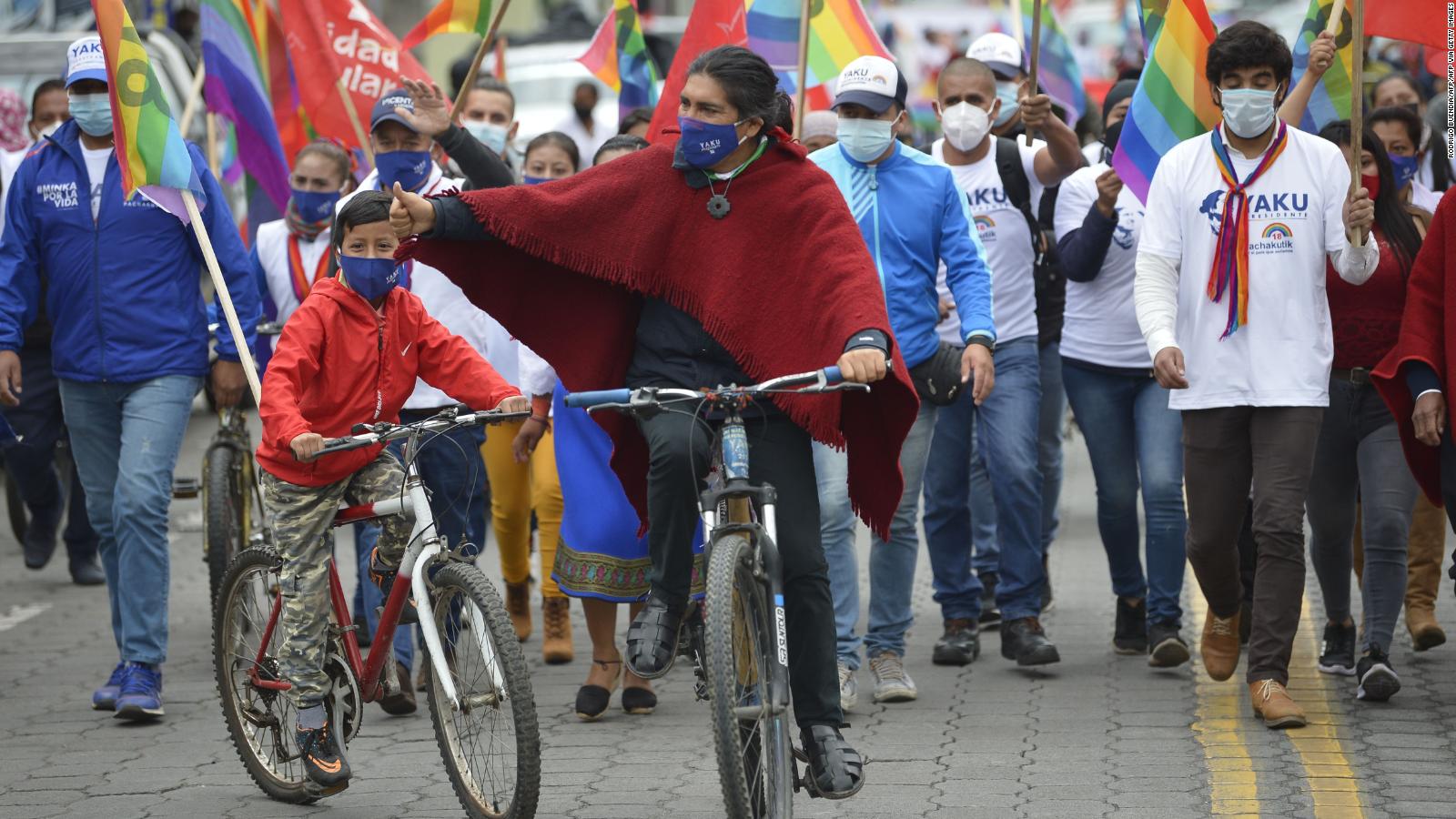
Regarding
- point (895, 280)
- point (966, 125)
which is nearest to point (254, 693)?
point (895, 280)

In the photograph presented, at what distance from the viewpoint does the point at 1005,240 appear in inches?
336

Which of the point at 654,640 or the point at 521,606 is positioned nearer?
the point at 654,640

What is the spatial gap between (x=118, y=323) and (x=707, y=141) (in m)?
2.92

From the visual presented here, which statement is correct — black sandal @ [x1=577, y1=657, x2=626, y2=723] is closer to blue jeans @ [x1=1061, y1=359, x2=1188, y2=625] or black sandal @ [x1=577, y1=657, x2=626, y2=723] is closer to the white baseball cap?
blue jeans @ [x1=1061, y1=359, x2=1188, y2=625]

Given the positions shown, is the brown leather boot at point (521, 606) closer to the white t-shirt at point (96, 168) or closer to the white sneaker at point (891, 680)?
the white sneaker at point (891, 680)

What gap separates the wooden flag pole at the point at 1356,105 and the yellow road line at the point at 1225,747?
162cm

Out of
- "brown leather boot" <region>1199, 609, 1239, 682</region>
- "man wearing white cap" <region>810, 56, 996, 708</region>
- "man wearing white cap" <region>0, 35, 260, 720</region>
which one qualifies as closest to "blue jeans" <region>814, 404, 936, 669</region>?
"man wearing white cap" <region>810, 56, 996, 708</region>

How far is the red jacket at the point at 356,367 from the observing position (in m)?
6.33

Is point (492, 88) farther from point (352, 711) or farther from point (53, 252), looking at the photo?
point (352, 711)

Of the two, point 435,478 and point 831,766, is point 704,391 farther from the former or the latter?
point 435,478

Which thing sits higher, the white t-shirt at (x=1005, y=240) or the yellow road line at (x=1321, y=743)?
the white t-shirt at (x=1005, y=240)

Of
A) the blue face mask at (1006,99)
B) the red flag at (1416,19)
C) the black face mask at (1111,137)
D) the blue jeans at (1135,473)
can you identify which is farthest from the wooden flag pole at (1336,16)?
the blue face mask at (1006,99)

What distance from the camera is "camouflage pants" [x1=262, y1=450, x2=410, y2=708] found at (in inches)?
244

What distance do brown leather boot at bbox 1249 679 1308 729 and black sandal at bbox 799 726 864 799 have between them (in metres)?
1.97
